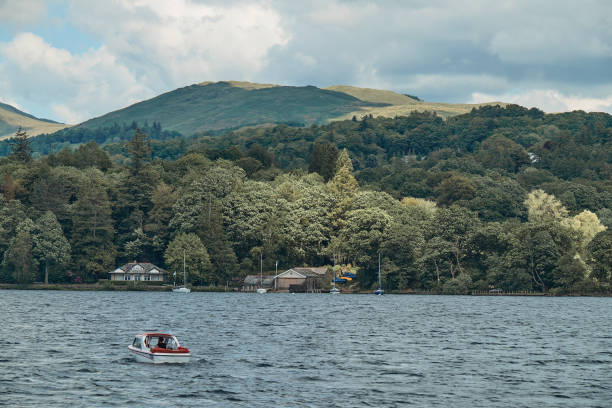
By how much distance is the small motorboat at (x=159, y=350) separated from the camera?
60.9 meters

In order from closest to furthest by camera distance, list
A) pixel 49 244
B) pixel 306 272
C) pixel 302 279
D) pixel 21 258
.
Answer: pixel 21 258 → pixel 49 244 → pixel 302 279 → pixel 306 272

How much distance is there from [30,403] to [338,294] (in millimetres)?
146163

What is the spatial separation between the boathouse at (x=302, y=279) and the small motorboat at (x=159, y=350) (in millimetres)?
134170

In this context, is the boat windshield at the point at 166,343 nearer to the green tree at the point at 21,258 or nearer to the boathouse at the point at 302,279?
the boathouse at the point at 302,279

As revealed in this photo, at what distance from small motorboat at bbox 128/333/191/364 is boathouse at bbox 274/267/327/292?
134 metres

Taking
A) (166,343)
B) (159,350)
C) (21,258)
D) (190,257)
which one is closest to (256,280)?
(190,257)

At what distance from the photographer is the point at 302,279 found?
198 metres

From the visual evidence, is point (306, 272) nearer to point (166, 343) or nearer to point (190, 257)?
point (190, 257)

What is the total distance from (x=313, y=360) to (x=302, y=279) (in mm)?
133147

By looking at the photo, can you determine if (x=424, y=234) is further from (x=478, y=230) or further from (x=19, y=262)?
(x=19, y=262)

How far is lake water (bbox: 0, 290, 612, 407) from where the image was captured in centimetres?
4919

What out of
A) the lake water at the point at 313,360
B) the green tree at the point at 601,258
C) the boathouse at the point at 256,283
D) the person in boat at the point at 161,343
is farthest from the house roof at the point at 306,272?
the person in boat at the point at 161,343

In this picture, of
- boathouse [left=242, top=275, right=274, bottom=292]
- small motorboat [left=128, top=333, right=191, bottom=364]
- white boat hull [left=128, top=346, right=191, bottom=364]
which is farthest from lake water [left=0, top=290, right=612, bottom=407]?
boathouse [left=242, top=275, right=274, bottom=292]

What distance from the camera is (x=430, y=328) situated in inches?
3669
